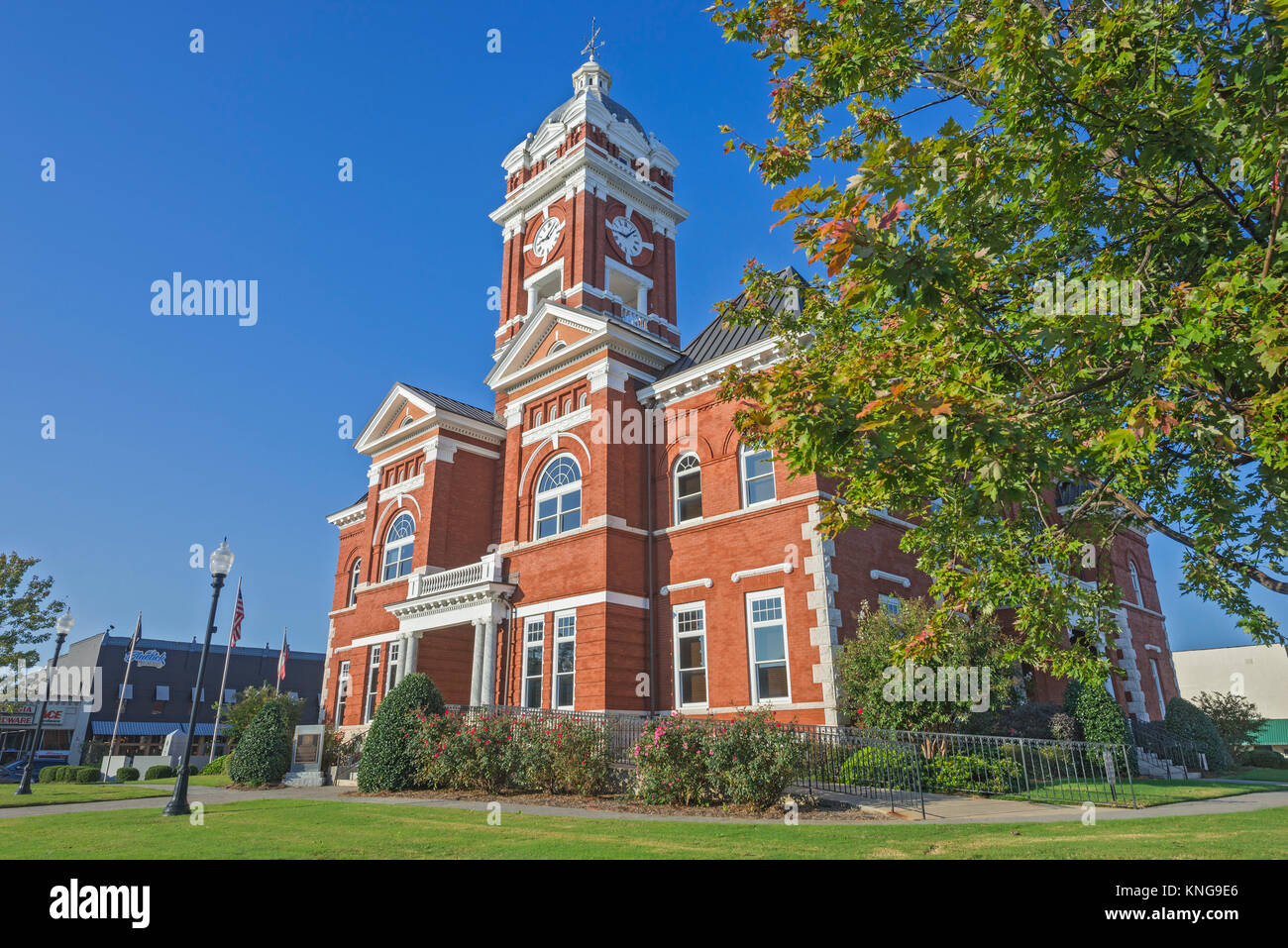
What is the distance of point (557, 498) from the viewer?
2595 centimetres

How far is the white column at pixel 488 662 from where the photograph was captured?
954 inches

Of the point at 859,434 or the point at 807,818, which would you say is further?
the point at 807,818

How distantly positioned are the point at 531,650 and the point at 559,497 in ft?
16.8

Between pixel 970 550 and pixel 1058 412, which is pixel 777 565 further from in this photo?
pixel 1058 412

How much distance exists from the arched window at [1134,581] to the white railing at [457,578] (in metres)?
26.4

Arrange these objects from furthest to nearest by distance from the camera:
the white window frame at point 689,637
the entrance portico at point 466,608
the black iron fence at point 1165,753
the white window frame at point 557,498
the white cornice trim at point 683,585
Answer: the white window frame at point 557,498, the entrance portico at point 466,608, the black iron fence at point 1165,753, the white cornice trim at point 683,585, the white window frame at point 689,637

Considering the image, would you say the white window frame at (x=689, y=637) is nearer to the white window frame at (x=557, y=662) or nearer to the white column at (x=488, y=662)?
the white window frame at (x=557, y=662)

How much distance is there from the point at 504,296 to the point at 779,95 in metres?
26.1

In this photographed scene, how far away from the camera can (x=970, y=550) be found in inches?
424

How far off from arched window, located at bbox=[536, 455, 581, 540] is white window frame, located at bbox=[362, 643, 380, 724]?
991 cm

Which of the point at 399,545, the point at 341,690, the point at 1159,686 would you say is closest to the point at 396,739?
the point at 399,545

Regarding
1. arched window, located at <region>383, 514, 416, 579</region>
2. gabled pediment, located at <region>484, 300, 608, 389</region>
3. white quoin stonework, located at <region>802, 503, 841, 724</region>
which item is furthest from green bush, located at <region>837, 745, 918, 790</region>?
arched window, located at <region>383, 514, 416, 579</region>

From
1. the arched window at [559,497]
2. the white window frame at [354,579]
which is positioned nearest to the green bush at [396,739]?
the arched window at [559,497]
